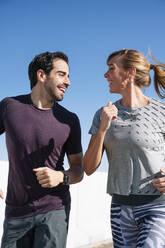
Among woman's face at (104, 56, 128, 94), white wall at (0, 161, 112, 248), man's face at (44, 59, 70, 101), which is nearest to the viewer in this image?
woman's face at (104, 56, 128, 94)

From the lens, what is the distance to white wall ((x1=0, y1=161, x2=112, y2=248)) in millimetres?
6875

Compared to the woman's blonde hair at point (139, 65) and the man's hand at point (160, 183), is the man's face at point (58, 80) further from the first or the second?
the man's hand at point (160, 183)

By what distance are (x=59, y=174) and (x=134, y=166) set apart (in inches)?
24.9

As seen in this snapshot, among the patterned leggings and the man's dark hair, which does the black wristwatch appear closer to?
the patterned leggings

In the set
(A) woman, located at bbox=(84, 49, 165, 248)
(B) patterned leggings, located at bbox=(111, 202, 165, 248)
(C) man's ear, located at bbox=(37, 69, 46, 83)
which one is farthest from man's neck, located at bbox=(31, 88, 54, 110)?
(B) patterned leggings, located at bbox=(111, 202, 165, 248)

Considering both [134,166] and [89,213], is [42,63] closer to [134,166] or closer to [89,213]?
[134,166]

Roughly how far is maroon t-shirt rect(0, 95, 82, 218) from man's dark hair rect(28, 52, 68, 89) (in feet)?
1.61

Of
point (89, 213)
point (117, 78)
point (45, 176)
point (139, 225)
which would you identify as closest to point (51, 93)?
point (117, 78)

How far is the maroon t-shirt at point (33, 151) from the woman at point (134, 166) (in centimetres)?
27

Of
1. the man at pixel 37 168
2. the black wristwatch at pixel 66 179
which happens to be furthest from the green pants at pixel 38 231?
the black wristwatch at pixel 66 179

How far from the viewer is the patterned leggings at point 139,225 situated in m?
2.56

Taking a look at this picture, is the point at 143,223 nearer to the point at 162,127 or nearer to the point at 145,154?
the point at 145,154

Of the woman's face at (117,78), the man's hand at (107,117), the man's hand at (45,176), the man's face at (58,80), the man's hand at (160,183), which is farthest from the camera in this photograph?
the man's face at (58,80)

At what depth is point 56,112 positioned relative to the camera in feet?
10.3
